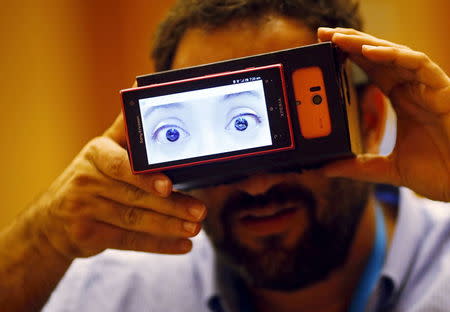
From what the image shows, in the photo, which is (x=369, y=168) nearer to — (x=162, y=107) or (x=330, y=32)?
(x=330, y=32)

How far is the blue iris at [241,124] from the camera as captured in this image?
2.24 feet

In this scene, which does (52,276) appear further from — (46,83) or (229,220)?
(46,83)

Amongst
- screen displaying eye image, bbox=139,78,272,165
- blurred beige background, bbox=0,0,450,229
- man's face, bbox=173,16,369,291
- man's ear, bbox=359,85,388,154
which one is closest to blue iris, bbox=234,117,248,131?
screen displaying eye image, bbox=139,78,272,165

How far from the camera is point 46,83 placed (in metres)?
2.03

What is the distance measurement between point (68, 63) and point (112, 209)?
1.42 meters

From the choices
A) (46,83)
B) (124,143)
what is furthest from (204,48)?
(46,83)

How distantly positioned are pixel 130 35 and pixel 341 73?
1.59m

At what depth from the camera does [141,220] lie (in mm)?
823

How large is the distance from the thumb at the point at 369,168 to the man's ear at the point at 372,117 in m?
0.20

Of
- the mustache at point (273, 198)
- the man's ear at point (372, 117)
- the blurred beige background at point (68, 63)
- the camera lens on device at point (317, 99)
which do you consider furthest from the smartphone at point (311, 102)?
the blurred beige background at point (68, 63)

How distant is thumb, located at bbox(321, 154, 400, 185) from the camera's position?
0.86 metres

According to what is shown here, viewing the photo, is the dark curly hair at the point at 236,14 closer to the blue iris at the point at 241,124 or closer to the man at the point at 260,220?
the man at the point at 260,220

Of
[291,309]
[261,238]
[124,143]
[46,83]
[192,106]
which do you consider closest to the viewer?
[192,106]

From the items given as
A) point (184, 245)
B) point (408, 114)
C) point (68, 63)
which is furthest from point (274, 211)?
point (68, 63)
